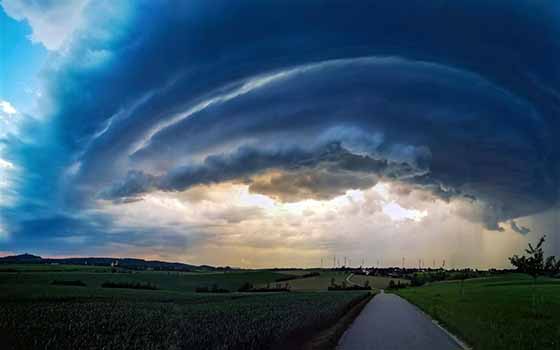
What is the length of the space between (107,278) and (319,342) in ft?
297

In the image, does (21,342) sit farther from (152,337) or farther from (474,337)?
(474,337)

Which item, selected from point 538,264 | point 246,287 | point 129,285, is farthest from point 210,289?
point 538,264

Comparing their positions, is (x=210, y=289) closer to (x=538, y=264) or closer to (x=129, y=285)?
(x=129, y=285)

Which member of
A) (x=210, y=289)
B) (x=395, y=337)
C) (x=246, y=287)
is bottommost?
(x=246, y=287)

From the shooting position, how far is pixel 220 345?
511 inches

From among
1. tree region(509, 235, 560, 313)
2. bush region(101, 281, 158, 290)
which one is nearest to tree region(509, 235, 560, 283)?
tree region(509, 235, 560, 313)

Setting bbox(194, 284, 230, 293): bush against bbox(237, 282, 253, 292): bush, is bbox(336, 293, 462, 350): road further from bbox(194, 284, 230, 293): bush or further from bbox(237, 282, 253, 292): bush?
bbox(237, 282, 253, 292): bush

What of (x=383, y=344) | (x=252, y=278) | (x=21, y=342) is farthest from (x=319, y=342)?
(x=252, y=278)

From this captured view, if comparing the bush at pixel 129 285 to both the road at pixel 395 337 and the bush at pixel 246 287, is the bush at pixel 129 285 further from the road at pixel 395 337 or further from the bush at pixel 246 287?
the road at pixel 395 337

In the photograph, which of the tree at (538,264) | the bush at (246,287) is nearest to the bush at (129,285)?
the bush at (246,287)

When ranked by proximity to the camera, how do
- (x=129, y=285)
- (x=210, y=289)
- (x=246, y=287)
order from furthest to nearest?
(x=246, y=287) < (x=210, y=289) < (x=129, y=285)

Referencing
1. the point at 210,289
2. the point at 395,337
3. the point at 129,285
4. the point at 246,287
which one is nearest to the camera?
the point at 395,337

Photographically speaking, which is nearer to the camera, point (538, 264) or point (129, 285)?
point (538, 264)

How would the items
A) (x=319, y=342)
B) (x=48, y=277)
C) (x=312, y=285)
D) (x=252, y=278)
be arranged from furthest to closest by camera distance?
1. (x=252, y=278)
2. (x=312, y=285)
3. (x=48, y=277)
4. (x=319, y=342)
